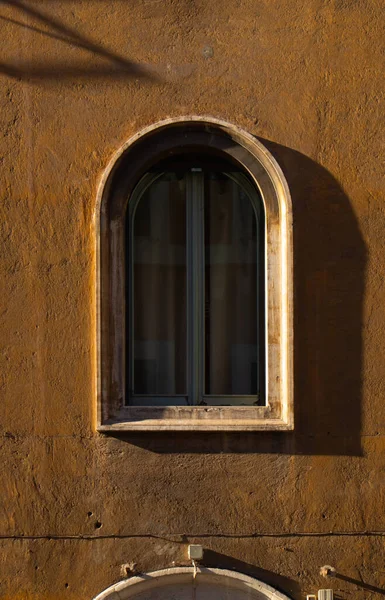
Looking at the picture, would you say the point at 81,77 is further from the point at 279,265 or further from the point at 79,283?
the point at 279,265

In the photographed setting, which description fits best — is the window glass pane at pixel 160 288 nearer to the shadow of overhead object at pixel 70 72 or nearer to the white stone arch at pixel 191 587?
the shadow of overhead object at pixel 70 72

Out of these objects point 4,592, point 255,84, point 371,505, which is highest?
point 255,84

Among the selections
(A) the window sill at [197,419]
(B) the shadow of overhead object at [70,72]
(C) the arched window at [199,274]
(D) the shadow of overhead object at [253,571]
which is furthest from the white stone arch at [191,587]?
(B) the shadow of overhead object at [70,72]

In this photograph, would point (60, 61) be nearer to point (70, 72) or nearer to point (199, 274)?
point (70, 72)

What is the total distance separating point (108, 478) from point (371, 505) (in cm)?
184

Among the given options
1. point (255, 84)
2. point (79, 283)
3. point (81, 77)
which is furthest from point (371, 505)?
point (81, 77)

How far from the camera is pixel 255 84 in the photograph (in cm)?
525

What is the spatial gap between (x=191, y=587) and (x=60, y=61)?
3779 mm

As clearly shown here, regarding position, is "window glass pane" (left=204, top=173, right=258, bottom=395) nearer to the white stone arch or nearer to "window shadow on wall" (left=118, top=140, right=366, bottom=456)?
"window shadow on wall" (left=118, top=140, right=366, bottom=456)

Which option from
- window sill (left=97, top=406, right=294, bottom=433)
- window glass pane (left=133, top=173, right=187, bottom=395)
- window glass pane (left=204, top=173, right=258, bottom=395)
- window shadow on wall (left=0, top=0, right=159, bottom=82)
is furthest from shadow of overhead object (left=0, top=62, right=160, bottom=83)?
window sill (left=97, top=406, right=294, bottom=433)

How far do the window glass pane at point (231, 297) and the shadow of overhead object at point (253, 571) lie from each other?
116cm

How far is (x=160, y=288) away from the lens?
5.52 m

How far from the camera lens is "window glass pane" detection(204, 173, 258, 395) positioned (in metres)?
5.50

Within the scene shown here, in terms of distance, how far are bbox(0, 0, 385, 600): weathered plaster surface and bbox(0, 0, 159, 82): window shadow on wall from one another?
0.01 metres
